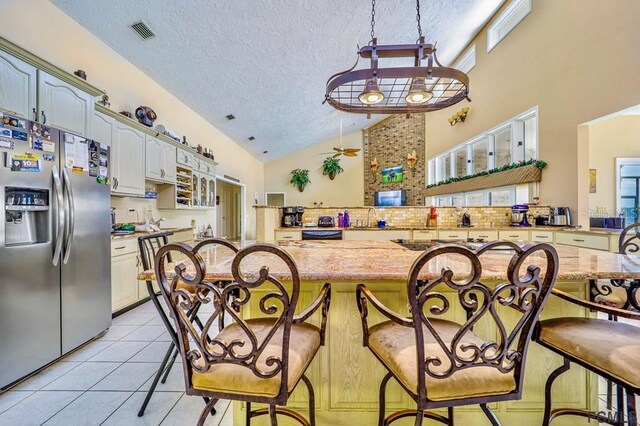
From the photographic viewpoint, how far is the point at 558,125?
3.92 meters

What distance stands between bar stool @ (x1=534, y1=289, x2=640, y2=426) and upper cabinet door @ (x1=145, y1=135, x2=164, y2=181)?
404 centimetres

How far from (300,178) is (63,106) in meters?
7.52

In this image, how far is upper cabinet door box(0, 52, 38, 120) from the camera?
1865mm

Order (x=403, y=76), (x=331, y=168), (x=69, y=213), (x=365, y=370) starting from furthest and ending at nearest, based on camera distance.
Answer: (x=331, y=168) → (x=69, y=213) → (x=403, y=76) → (x=365, y=370)

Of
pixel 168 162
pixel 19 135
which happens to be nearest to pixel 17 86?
pixel 19 135

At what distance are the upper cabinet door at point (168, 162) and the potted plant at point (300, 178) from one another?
576 centimetres

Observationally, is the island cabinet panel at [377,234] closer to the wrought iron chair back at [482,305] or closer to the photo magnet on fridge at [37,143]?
the wrought iron chair back at [482,305]

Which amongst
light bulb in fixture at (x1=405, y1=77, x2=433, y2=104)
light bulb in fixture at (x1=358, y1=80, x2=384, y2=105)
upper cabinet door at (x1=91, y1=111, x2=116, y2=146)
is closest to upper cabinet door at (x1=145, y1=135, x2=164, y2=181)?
upper cabinet door at (x1=91, y1=111, x2=116, y2=146)

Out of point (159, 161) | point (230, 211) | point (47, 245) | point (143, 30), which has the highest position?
point (143, 30)

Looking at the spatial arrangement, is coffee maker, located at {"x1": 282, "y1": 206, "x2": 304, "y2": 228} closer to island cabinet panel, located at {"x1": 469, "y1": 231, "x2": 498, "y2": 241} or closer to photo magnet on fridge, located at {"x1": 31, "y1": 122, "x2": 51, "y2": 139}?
island cabinet panel, located at {"x1": 469, "y1": 231, "x2": 498, "y2": 241}

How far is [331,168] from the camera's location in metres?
9.62

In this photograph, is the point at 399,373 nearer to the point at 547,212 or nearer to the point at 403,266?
the point at 403,266

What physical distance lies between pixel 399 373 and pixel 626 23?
180 inches

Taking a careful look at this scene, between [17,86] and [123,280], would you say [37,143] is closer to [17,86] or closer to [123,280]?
[17,86]
